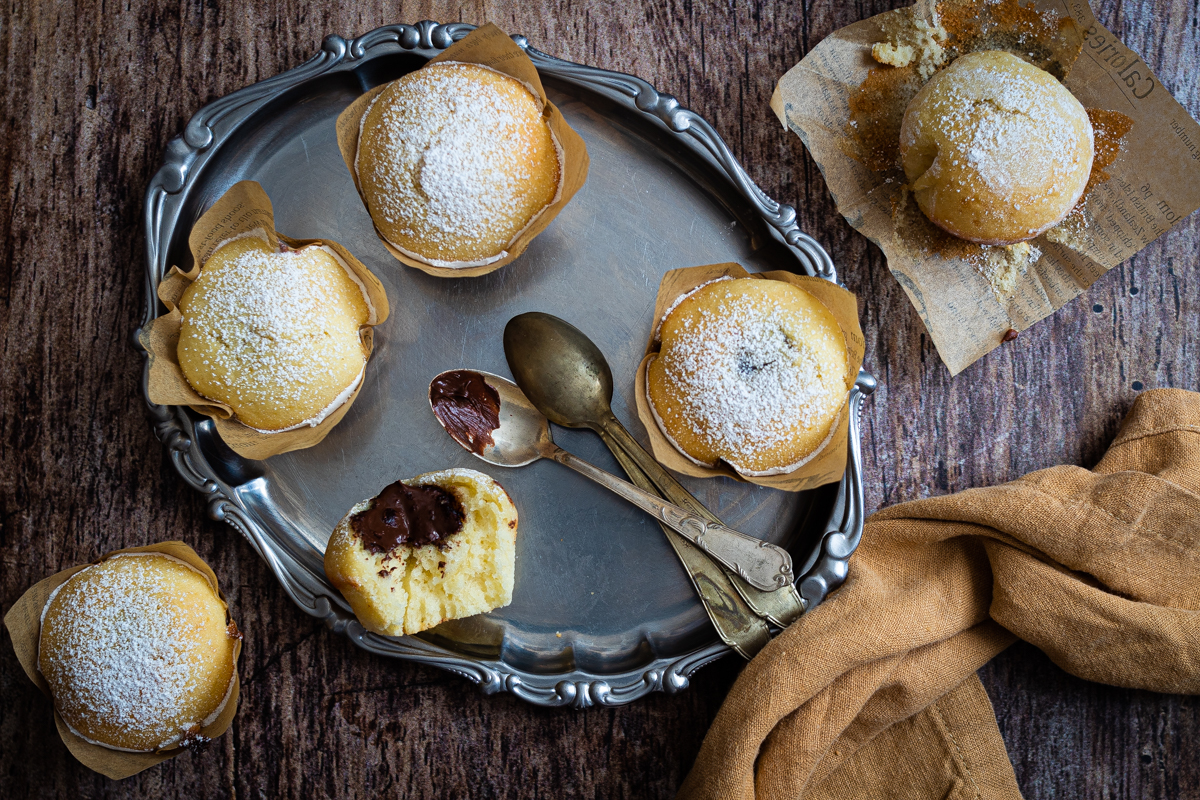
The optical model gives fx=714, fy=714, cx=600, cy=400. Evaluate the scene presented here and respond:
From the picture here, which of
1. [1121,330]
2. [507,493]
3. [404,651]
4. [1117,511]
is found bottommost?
[404,651]

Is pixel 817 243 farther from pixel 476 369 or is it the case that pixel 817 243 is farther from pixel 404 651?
pixel 404 651

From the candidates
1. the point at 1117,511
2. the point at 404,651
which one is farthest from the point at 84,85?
the point at 1117,511

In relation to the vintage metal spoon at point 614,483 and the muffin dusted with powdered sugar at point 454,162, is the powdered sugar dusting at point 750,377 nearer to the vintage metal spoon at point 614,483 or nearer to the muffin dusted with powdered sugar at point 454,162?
the vintage metal spoon at point 614,483

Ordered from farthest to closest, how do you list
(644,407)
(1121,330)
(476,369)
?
(1121,330) → (476,369) → (644,407)

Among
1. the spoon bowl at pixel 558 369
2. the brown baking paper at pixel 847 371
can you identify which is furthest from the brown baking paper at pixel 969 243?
the spoon bowl at pixel 558 369

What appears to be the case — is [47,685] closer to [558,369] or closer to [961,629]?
[558,369]

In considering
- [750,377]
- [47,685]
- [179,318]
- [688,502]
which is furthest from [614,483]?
[47,685]

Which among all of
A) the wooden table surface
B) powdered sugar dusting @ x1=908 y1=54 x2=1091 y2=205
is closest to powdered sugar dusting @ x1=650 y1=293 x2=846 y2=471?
the wooden table surface
